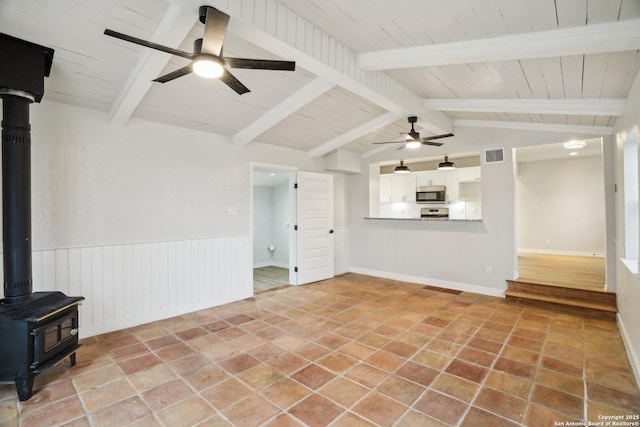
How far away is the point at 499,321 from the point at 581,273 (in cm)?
262

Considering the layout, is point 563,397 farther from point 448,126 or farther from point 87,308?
point 87,308

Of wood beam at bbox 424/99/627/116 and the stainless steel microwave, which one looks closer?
wood beam at bbox 424/99/627/116

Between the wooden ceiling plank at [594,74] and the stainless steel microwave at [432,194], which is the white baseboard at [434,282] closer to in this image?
the stainless steel microwave at [432,194]

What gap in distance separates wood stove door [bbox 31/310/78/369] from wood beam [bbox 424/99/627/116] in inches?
182

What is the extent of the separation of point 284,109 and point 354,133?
1.57 m

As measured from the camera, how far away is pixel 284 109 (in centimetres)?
379

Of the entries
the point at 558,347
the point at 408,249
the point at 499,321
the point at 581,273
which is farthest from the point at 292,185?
the point at 581,273

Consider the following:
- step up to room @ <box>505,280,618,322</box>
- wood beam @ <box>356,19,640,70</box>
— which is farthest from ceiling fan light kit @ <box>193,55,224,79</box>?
step up to room @ <box>505,280,618,322</box>

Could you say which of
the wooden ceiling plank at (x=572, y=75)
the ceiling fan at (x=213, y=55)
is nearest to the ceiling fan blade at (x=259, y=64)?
the ceiling fan at (x=213, y=55)

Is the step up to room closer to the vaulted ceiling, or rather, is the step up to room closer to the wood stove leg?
the vaulted ceiling

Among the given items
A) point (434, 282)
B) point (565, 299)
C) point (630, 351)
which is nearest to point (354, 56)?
point (630, 351)

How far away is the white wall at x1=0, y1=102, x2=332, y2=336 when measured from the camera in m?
3.14

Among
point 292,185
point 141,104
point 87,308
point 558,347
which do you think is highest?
point 141,104

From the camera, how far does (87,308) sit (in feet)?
10.9
